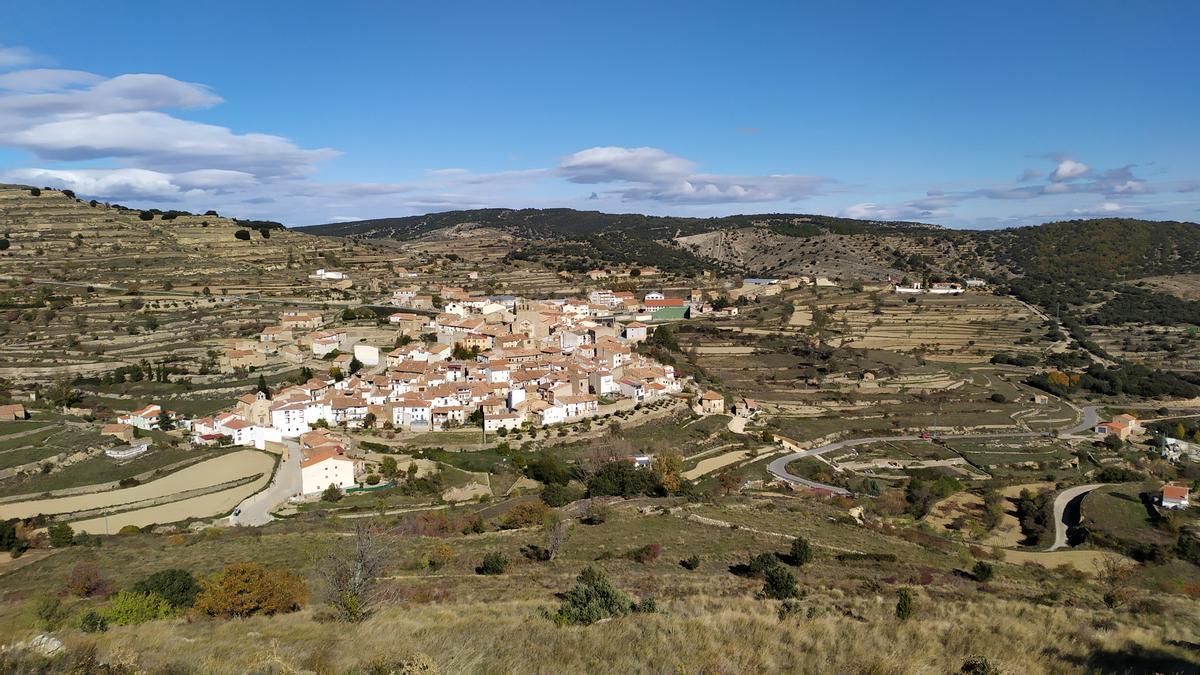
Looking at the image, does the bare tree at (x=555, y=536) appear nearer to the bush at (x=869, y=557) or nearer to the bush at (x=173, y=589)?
the bush at (x=869, y=557)

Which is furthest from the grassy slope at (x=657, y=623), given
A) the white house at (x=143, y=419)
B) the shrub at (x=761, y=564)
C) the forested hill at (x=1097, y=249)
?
the forested hill at (x=1097, y=249)

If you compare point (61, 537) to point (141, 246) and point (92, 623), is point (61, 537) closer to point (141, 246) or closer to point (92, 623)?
point (92, 623)

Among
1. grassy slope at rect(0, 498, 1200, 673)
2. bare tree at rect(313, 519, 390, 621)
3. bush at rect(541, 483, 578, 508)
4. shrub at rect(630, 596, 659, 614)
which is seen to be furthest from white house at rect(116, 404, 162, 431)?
shrub at rect(630, 596, 659, 614)

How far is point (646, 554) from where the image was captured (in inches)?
687

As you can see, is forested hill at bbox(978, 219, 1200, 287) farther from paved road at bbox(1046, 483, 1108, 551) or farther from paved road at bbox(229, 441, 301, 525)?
paved road at bbox(229, 441, 301, 525)

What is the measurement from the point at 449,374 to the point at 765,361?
940 inches

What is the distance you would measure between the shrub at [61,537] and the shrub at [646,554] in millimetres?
15887

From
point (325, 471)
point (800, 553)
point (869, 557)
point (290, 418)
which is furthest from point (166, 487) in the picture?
point (869, 557)

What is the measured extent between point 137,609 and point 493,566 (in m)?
6.98

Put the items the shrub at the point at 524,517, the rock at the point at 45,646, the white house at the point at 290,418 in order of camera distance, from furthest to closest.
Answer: the white house at the point at 290,418
the shrub at the point at 524,517
the rock at the point at 45,646

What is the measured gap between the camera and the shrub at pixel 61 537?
1938cm

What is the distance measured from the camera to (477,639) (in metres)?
7.29

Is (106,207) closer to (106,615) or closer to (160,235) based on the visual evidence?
(160,235)

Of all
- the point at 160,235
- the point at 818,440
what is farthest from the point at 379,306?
the point at 818,440
